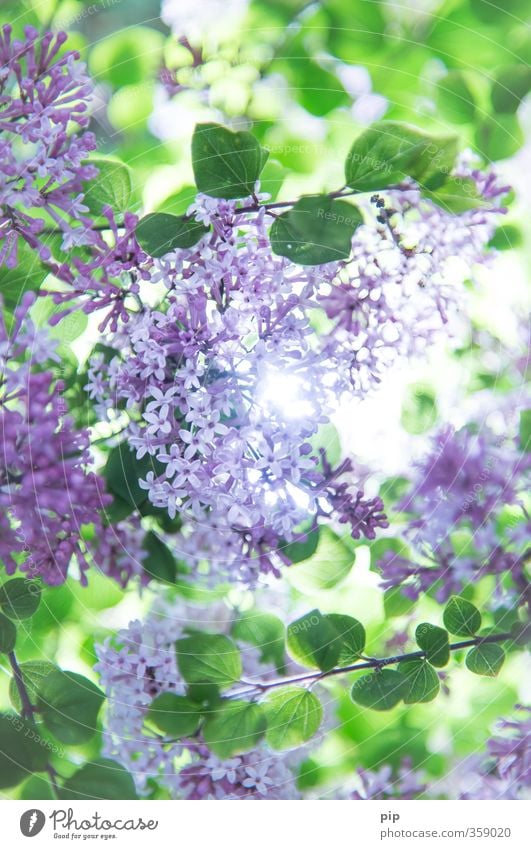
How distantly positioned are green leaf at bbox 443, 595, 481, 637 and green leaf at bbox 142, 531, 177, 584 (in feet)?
0.59

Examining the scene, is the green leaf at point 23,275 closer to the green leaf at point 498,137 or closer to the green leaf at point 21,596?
the green leaf at point 21,596

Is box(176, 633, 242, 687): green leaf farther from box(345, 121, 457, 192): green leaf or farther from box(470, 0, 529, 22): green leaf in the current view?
box(470, 0, 529, 22): green leaf

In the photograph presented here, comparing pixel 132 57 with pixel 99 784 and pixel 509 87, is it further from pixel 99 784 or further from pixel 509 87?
pixel 99 784

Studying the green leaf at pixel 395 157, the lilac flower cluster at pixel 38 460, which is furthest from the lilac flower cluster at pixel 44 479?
the green leaf at pixel 395 157

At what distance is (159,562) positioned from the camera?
1.54 feet

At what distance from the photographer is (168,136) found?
0.45 meters

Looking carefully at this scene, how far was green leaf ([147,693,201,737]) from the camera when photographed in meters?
0.47

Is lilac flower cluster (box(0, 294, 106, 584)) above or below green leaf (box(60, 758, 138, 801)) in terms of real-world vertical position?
above

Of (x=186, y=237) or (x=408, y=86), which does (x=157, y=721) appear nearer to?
(x=186, y=237)

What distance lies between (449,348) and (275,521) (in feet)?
→ 0.51

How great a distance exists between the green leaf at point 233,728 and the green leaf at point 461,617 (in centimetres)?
14

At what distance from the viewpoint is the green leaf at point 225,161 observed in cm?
44
